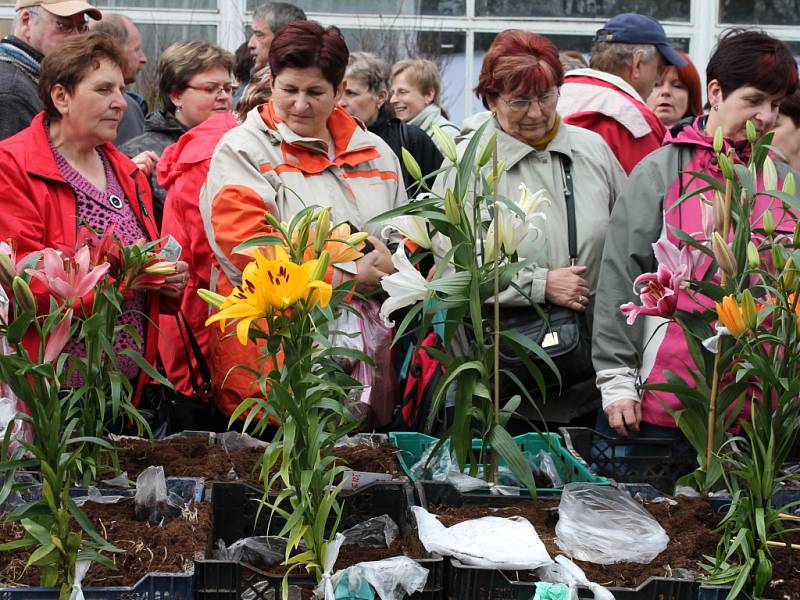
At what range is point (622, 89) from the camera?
3852 mm

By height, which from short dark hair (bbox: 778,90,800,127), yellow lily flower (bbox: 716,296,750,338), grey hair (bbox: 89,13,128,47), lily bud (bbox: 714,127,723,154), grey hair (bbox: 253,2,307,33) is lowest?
yellow lily flower (bbox: 716,296,750,338)

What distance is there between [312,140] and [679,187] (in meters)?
1.03

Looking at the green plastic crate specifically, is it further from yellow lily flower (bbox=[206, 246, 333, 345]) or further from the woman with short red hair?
yellow lily flower (bbox=[206, 246, 333, 345])

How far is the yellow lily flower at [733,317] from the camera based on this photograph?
2.15 metres

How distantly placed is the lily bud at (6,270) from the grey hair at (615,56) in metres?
Result: 2.65

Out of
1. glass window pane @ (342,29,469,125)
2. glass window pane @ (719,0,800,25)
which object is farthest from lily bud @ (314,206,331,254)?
glass window pane @ (719,0,800,25)

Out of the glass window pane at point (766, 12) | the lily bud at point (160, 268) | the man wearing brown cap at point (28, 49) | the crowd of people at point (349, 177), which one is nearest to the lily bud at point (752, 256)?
the crowd of people at point (349, 177)

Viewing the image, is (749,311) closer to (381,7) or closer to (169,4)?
(381,7)

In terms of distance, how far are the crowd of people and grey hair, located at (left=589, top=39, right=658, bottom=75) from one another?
47 cm

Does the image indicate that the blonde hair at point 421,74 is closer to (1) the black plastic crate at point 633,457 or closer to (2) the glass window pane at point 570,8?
(2) the glass window pane at point 570,8

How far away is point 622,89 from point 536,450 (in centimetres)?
157

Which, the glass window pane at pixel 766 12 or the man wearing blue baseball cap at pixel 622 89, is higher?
the glass window pane at pixel 766 12

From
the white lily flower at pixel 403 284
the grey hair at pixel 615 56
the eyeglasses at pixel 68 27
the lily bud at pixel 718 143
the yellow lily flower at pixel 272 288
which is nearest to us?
the yellow lily flower at pixel 272 288

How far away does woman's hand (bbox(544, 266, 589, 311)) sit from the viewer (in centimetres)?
305
